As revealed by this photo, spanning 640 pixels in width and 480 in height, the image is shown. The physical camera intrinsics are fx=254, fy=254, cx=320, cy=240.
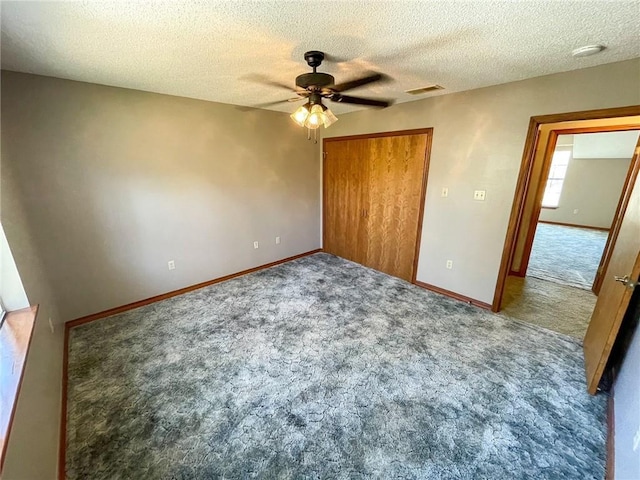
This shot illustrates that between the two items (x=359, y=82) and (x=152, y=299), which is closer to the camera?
(x=359, y=82)

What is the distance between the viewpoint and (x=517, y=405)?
5.43ft

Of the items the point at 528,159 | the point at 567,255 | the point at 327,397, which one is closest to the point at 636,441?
the point at 327,397

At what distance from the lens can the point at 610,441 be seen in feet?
4.58

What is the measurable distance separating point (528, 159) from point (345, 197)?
2.26 meters

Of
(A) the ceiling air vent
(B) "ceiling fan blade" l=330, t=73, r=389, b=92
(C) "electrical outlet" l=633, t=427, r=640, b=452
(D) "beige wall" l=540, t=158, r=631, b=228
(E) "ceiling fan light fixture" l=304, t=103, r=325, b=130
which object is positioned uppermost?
(A) the ceiling air vent

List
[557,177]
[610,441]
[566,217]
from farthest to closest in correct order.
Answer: [557,177], [566,217], [610,441]

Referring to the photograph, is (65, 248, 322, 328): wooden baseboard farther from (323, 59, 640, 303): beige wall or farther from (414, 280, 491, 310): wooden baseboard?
(323, 59, 640, 303): beige wall

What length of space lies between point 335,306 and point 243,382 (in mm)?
1261

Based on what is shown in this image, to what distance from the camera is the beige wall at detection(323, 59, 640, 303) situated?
1951 mm

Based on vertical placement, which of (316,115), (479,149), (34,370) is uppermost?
(316,115)

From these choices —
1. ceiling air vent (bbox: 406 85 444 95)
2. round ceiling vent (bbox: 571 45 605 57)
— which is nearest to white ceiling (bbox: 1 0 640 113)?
round ceiling vent (bbox: 571 45 605 57)

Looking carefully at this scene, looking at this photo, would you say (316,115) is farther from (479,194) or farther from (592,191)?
(592,191)

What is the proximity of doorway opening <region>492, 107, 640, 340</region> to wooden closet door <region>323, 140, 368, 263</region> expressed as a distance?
1854 mm

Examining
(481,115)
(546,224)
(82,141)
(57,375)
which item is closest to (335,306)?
(57,375)
